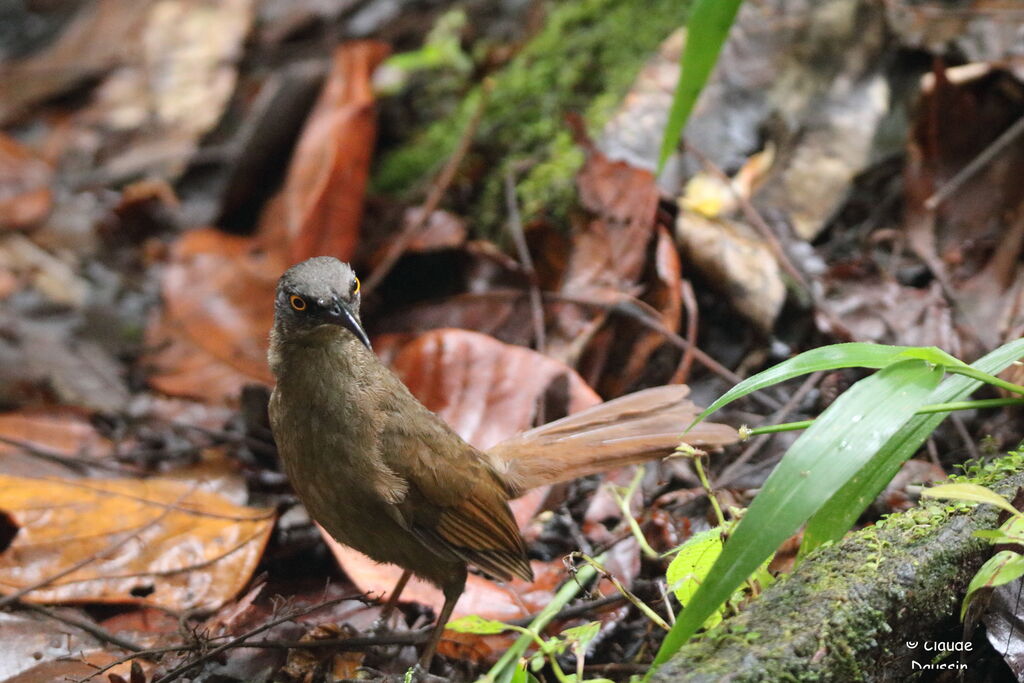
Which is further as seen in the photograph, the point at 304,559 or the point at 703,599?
the point at 304,559

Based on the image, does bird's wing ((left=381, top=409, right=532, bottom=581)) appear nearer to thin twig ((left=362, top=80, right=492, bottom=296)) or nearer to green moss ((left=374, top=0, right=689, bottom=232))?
thin twig ((left=362, top=80, right=492, bottom=296))

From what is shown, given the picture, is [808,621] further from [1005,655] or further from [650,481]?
[650,481]

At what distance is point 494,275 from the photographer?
14.4 ft

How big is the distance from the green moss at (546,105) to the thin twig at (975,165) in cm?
158

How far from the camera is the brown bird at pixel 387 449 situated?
285 centimetres

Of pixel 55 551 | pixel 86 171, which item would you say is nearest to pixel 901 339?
pixel 55 551

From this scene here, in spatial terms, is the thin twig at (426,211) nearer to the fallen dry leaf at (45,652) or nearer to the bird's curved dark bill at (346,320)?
the bird's curved dark bill at (346,320)

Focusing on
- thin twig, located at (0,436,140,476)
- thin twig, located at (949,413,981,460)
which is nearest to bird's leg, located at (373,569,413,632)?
thin twig, located at (0,436,140,476)

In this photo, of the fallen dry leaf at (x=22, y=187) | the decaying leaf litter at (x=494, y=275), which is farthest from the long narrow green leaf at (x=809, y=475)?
the fallen dry leaf at (x=22, y=187)

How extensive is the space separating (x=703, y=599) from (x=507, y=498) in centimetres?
137

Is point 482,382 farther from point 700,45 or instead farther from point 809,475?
point 809,475

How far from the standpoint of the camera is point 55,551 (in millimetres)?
3166

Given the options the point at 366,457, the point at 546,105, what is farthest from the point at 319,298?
the point at 546,105

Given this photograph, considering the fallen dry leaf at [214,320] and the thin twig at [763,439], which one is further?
the fallen dry leaf at [214,320]
